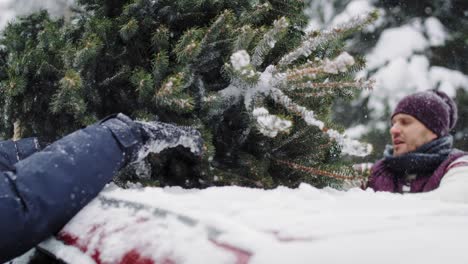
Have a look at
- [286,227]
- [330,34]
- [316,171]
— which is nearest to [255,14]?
[330,34]

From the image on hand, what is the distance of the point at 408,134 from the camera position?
12.5ft

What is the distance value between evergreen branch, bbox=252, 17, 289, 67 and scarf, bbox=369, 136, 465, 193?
1.84m

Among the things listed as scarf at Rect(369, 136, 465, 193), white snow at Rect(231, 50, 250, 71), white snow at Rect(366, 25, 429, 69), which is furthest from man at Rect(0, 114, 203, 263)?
white snow at Rect(366, 25, 429, 69)

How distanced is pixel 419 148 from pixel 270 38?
233cm

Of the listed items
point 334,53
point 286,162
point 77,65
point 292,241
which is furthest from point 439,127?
point 292,241

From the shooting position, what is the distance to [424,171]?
11.3 feet

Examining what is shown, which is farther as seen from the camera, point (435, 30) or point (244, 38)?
point (435, 30)

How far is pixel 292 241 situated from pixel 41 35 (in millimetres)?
1737

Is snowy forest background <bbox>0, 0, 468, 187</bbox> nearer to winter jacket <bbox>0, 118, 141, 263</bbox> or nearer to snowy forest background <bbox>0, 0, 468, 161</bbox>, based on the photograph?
snowy forest background <bbox>0, 0, 468, 161</bbox>

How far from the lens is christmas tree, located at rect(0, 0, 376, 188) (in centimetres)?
187

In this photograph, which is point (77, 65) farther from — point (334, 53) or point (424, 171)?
point (424, 171)

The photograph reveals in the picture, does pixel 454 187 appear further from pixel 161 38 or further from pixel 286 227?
pixel 286 227

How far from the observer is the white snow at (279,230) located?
77 cm

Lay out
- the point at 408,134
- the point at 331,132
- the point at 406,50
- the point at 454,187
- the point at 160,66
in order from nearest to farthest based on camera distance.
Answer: the point at 331,132, the point at 160,66, the point at 454,187, the point at 408,134, the point at 406,50
